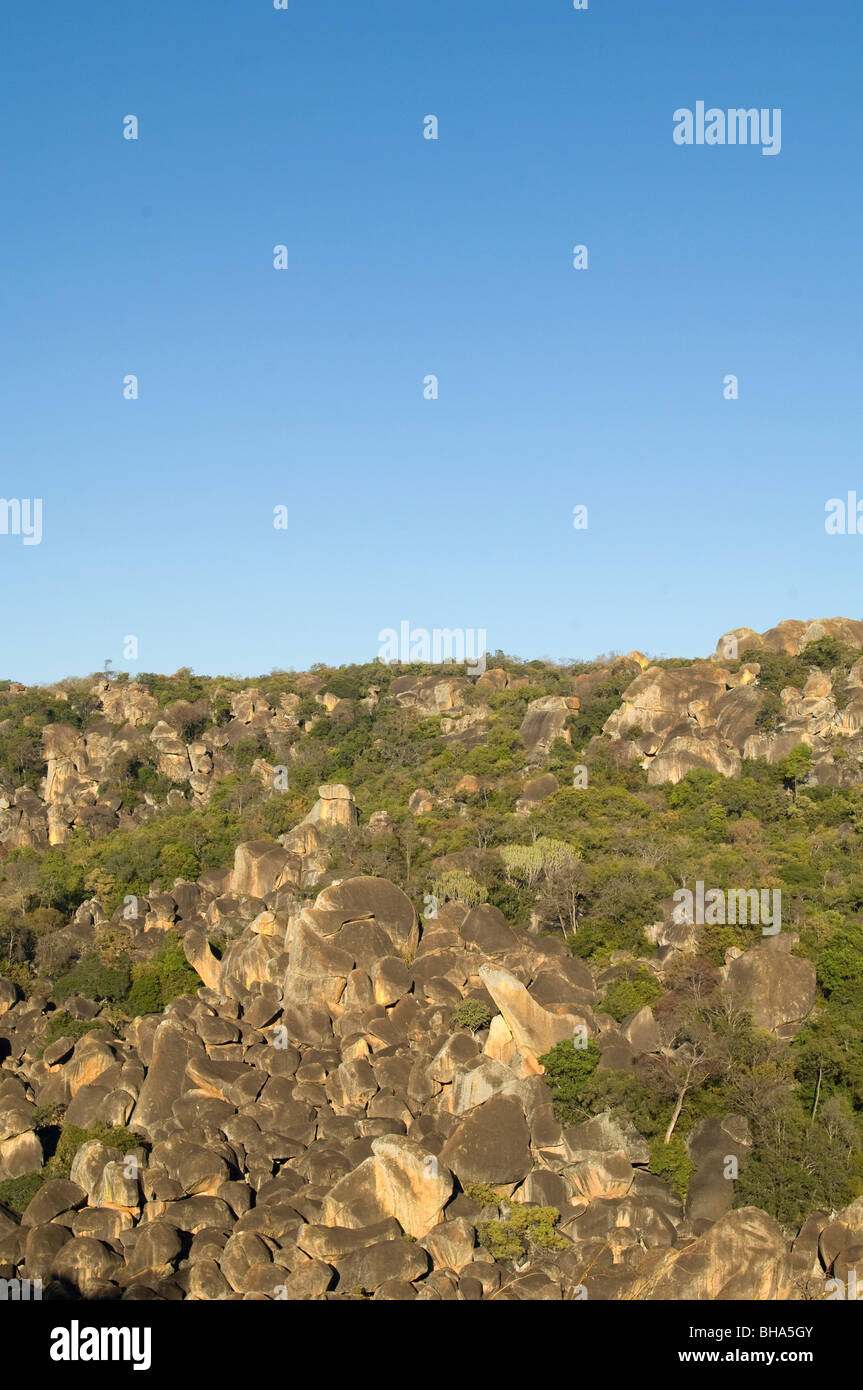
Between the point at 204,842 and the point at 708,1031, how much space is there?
2652 cm

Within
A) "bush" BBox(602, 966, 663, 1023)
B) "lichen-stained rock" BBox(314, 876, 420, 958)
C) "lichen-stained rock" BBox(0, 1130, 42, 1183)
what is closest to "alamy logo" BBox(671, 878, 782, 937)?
"bush" BBox(602, 966, 663, 1023)

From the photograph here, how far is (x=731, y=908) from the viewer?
36.2m

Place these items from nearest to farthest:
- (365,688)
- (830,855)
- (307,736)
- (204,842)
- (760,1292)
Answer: (760,1292), (830,855), (204,842), (307,736), (365,688)

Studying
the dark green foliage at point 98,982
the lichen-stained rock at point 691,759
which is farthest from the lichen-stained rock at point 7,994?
the lichen-stained rock at point 691,759

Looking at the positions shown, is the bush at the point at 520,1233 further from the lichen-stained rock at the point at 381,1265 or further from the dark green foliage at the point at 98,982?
the dark green foliage at the point at 98,982

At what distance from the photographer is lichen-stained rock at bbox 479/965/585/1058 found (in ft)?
99.7

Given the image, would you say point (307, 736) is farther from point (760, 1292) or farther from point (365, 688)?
point (760, 1292)

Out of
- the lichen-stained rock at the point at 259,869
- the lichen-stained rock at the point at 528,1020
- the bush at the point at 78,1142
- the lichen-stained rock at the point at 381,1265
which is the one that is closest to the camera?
the lichen-stained rock at the point at 381,1265

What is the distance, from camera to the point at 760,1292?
22.8 metres

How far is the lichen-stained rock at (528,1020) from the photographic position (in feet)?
99.7
